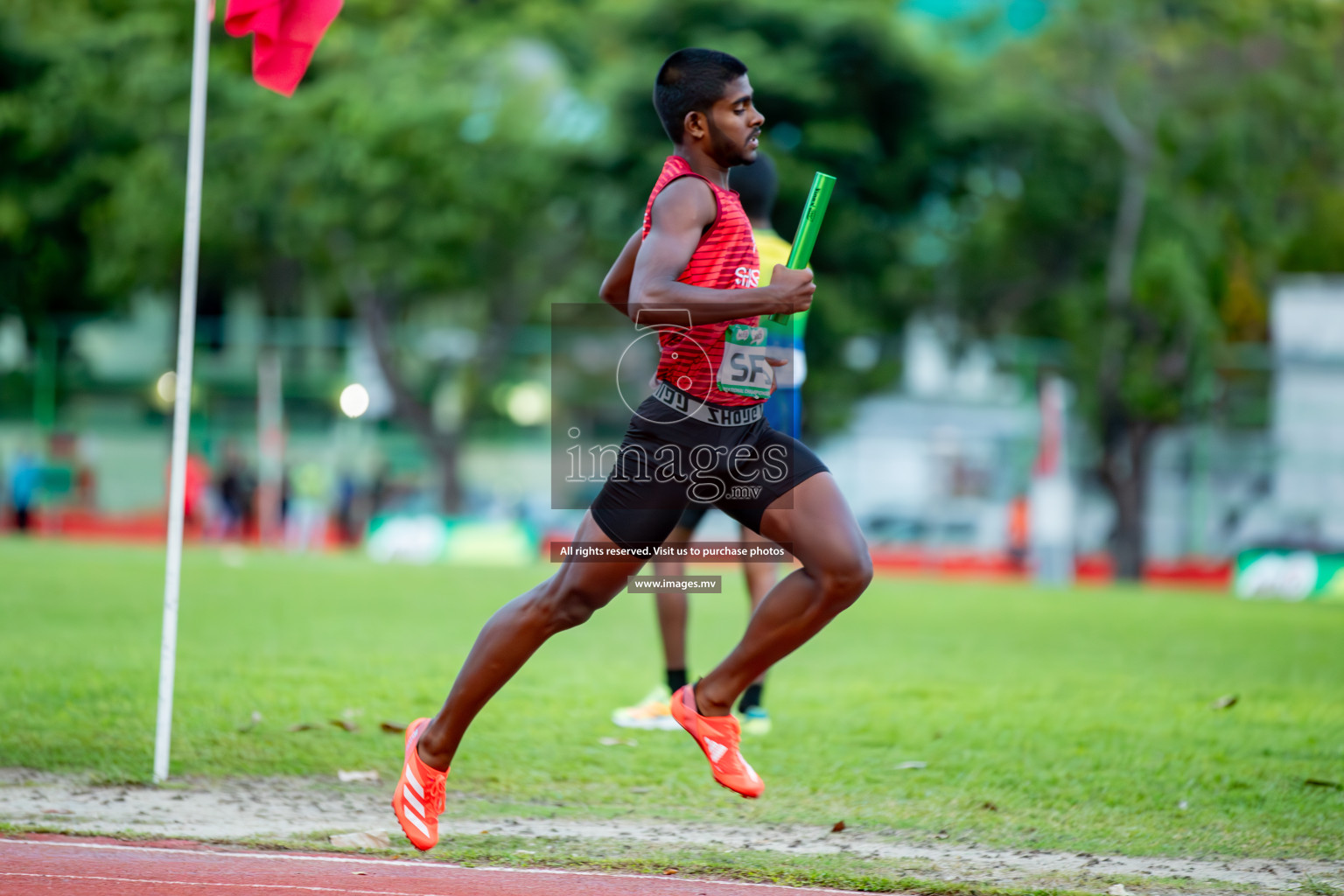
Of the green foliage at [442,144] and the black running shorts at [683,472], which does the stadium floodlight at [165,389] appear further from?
the black running shorts at [683,472]

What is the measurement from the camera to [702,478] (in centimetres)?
413

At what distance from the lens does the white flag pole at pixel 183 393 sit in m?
5.20

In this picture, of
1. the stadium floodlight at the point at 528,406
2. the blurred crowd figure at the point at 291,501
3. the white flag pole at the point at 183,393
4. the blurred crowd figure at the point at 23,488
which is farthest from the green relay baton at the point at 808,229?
the blurred crowd figure at the point at 23,488

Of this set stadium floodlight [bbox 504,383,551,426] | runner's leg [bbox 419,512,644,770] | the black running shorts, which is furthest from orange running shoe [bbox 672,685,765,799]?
stadium floodlight [bbox 504,383,551,426]

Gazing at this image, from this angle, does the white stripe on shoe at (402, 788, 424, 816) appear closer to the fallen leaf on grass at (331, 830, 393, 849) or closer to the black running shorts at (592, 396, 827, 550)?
the fallen leaf on grass at (331, 830, 393, 849)

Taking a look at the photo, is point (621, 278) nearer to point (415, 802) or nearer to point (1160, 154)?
point (415, 802)

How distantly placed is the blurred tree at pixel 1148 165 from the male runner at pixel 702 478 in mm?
21575

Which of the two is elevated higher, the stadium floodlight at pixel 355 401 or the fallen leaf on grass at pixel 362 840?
the stadium floodlight at pixel 355 401

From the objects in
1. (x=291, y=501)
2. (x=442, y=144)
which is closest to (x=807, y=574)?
(x=442, y=144)

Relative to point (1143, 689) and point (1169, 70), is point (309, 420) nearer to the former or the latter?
point (1169, 70)

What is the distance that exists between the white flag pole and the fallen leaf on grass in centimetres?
108

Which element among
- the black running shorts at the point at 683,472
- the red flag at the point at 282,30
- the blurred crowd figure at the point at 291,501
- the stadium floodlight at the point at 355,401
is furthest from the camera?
the blurred crowd figure at the point at 291,501

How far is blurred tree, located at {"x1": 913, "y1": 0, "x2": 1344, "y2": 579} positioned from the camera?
24828mm

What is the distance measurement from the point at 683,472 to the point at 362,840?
1572 millimetres
